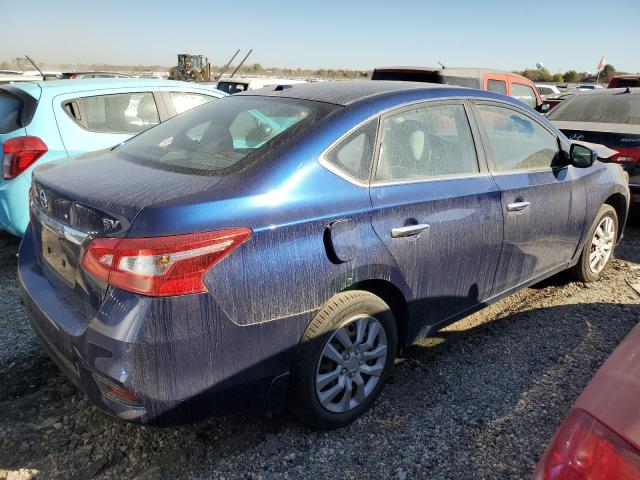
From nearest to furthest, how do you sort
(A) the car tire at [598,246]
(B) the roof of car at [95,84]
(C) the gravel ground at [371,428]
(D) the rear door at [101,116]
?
(C) the gravel ground at [371,428], (A) the car tire at [598,246], (D) the rear door at [101,116], (B) the roof of car at [95,84]

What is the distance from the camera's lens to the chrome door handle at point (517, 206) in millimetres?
3053

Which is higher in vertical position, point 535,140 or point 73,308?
point 535,140

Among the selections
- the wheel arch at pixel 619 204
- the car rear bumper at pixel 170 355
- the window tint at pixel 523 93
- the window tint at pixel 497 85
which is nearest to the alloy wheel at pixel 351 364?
the car rear bumper at pixel 170 355

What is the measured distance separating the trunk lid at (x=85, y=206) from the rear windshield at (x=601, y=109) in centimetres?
601

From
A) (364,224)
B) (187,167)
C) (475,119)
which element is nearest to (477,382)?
(364,224)

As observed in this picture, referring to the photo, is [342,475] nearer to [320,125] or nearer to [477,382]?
[477,382]

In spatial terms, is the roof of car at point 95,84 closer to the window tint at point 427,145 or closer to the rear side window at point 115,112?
the rear side window at point 115,112

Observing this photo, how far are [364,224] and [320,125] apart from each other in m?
0.50

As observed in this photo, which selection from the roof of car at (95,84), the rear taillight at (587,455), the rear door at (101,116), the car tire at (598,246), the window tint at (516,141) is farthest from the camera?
the roof of car at (95,84)

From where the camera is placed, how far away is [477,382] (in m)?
2.96

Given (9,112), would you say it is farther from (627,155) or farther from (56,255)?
(627,155)

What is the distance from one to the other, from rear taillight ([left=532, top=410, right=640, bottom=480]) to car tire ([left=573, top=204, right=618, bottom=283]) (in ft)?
10.4

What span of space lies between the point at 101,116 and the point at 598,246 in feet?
→ 14.9

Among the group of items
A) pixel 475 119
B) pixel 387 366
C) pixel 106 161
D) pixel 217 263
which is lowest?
pixel 387 366
